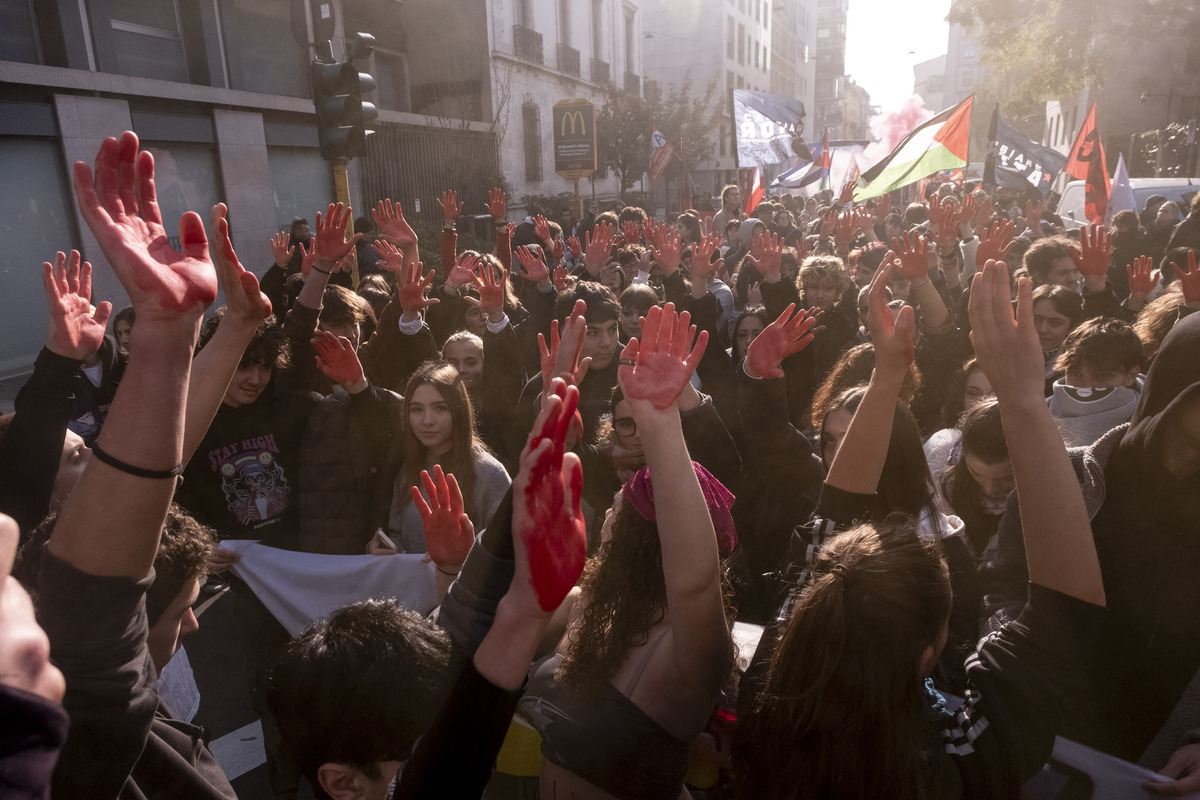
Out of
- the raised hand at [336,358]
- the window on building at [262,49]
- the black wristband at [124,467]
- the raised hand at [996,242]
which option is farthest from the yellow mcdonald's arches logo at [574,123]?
the black wristband at [124,467]

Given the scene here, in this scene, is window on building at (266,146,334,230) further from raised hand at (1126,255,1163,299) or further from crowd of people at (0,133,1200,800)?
raised hand at (1126,255,1163,299)

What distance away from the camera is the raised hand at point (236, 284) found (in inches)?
55.7

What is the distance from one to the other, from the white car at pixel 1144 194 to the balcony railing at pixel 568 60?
662 inches

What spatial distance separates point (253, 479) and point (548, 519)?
2465 mm

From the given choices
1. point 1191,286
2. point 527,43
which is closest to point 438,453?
point 1191,286

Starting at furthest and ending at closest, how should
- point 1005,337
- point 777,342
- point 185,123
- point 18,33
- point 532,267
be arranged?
point 185,123 < point 18,33 < point 532,267 < point 777,342 < point 1005,337

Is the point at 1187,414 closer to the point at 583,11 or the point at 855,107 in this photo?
the point at 583,11

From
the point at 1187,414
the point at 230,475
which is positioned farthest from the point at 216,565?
the point at 1187,414

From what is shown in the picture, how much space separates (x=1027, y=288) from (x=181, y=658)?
2.61 m

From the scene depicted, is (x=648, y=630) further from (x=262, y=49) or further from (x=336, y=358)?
(x=262, y=49)

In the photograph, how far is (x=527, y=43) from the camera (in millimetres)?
21891

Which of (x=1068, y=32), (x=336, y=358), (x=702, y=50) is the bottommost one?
(x=336, y=358)

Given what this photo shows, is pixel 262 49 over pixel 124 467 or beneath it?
over

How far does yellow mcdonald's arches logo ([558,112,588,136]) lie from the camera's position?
17.0 m
